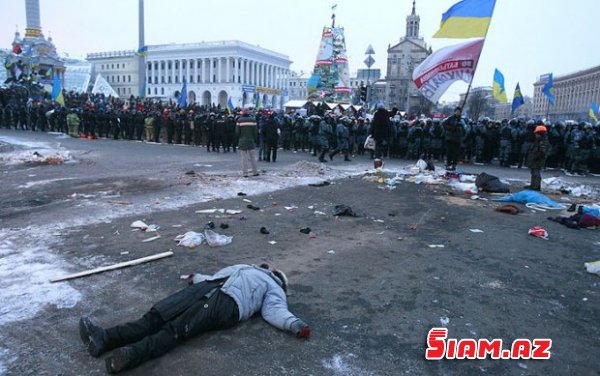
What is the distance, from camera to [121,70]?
119 m

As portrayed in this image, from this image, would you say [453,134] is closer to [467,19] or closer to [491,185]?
[491,185]

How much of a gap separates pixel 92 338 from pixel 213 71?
11291 centimetres

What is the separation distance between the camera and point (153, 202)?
28.5 feet

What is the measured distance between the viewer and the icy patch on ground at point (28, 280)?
13.1ft

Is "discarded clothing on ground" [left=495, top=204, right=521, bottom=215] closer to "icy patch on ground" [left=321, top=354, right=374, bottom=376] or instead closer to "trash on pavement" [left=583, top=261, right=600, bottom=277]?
"trash on pavement" [left=583, top=261, right=600, bottom=277]

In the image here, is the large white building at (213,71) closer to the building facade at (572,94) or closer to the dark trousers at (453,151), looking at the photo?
the building facade at (572,94)

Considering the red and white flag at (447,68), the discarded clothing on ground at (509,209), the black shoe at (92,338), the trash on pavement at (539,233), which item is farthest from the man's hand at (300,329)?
the red and white flag at (447,68)

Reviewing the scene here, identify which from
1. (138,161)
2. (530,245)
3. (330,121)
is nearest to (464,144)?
(330,121)

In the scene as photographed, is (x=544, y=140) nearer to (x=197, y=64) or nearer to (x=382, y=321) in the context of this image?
(x=382, y=321)

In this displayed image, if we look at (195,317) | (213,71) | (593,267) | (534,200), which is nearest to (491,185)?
(534,200)

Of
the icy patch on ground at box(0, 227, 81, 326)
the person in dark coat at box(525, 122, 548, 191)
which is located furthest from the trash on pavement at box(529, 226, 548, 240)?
the icy patch on ground at box(0, 227, 81, 326)

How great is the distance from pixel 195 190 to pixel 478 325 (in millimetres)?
7448

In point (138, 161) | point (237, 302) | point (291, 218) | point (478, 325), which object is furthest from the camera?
point (138, 161)

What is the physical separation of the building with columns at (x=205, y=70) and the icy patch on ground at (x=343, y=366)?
100758 millimetres
